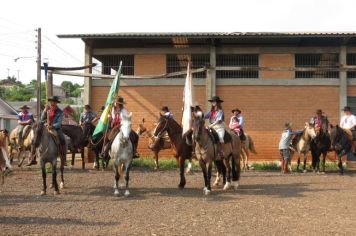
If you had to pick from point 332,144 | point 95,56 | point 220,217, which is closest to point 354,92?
point 332,144

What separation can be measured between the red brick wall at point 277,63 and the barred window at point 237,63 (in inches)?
16.8

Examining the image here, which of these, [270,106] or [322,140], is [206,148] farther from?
[270,106]

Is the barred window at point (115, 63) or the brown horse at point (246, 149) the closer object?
the brown horse at point (246, 149)

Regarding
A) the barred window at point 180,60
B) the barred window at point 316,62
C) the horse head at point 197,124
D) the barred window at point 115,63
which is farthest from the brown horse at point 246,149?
the horse head at point 197,124

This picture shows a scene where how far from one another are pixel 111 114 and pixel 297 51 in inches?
497

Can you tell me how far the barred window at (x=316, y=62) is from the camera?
76.2 feet

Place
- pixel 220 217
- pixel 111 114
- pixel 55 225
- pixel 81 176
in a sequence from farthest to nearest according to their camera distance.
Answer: pixel 81 176
pixel 111 114
pixel 220 217
pixel 55 225

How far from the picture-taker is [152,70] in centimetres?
2361

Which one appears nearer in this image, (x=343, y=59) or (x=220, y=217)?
(x=220, y=217)

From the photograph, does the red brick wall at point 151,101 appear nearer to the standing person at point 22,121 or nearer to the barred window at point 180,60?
the barred window at point 180,60

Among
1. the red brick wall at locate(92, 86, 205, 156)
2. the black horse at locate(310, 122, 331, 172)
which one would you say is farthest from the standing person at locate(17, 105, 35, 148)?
the black horse at locate(310, 122, 331, 172)

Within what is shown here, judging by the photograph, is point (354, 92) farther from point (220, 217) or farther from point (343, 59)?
point (220, 217)

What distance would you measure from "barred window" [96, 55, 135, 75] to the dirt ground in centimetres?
898

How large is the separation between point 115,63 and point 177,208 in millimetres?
14934
